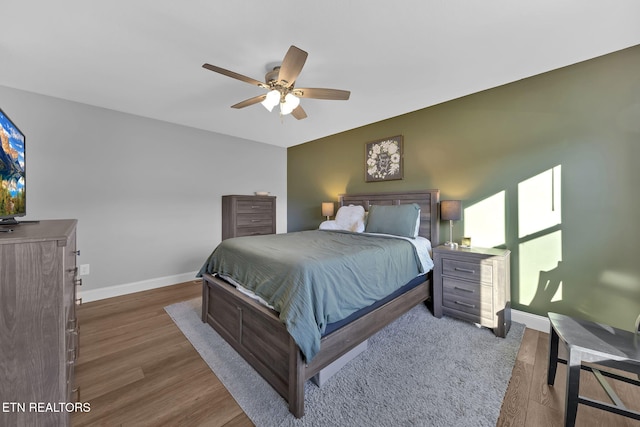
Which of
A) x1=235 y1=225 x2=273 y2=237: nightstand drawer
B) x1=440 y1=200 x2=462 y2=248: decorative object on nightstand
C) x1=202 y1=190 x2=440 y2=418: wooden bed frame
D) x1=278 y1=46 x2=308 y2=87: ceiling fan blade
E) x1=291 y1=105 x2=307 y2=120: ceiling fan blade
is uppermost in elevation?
x1=278 y1=46 x2=308 y2=87: ceiling fan blade

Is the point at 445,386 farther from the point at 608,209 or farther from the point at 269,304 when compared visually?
the point at 608,209

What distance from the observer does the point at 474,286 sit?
2369mm

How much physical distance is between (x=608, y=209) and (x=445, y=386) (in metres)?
2.07

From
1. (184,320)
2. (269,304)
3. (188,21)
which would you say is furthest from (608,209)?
(184,320)

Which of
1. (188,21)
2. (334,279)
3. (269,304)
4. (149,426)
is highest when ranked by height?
(188,21)

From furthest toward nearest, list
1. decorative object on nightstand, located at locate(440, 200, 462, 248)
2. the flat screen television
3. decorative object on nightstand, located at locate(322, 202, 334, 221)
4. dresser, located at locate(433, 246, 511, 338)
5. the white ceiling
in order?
decorative object on nightstand, located at locate(322, 202, 334, 221)
decorative object on nightstand, located at locate(440, 200, 462, 248)
dresser, located at locate(433, 246, 511, 338)
the white ceiling
the flat screen television

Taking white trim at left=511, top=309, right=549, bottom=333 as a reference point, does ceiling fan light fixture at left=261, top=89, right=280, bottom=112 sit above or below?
above

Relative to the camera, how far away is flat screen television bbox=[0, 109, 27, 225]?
117 centimetres

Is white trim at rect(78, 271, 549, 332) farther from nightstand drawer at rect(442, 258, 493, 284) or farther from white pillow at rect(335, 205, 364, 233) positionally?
white pillow at rect(335, 205, 364, 233)

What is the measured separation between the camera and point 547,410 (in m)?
1.42

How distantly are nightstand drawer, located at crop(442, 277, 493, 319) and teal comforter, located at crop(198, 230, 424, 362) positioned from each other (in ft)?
1.32

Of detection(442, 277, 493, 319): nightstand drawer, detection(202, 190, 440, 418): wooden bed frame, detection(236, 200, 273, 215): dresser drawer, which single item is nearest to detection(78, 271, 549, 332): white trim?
detection(442, 277, 493, 319): nightstand drawer

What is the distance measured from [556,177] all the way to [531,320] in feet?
4.65

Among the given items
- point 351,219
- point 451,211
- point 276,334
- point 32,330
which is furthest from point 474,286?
point 32,330
